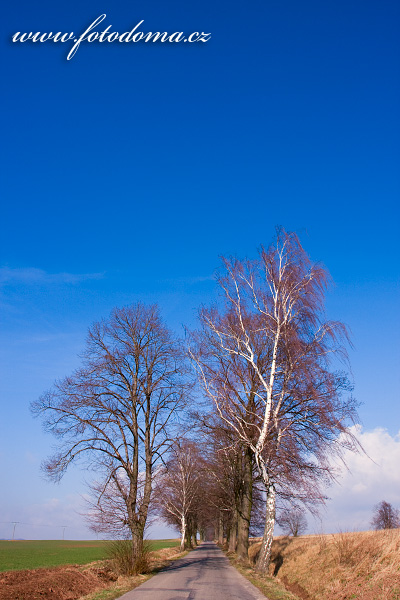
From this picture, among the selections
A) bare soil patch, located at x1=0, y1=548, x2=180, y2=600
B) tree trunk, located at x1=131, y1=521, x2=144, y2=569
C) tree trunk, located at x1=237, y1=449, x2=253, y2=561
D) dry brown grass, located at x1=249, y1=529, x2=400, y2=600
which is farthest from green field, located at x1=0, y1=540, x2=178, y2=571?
dry brown grass, located at x1=249, y1=529, x2=400, y2=600

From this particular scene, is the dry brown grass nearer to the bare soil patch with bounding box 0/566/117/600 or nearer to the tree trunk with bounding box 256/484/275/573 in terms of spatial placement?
A: the tree trunk with bounding box 256/484/275/573

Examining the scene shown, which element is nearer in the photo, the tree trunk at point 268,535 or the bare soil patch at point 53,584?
the bare soil patch at point 53,584

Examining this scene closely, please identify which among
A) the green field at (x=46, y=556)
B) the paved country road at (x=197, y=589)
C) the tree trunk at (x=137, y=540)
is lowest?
the green field at (x=46, y=556)

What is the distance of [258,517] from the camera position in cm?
4478

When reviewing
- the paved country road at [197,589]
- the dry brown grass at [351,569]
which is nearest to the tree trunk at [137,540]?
the paved country road at [197,589]

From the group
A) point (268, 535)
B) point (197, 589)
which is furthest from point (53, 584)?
point (268, 535)

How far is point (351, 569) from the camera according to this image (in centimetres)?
1309

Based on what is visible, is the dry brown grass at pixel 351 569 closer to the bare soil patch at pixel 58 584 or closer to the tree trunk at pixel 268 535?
the tree trunk at pixel 268 535

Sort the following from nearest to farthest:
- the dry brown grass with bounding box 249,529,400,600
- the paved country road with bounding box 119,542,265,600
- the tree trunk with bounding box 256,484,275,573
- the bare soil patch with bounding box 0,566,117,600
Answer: the dry brown grass with bounding box 249,529,400,600, the paved country road with bounding box 119,542,265,600, the bare soil patch with bounding box 0,566,117,600, the tree trunk with bounding box 256,484,275,573

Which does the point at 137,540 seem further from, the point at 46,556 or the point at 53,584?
the point at 46,556

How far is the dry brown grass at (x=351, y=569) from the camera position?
10.4 meters

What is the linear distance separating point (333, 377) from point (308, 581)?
7062mm

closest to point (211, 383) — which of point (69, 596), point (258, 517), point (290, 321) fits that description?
point (290, 321)

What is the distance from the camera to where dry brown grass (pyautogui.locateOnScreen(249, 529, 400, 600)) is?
1045cm
